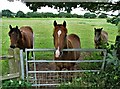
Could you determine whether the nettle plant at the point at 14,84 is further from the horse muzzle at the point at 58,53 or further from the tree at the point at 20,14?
the tree at the point at 20,14

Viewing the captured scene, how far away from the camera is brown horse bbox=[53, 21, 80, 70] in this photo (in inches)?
169

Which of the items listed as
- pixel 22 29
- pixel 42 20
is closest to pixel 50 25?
pixel 42 20

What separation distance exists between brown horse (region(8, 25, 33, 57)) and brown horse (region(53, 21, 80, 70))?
0.55 meters

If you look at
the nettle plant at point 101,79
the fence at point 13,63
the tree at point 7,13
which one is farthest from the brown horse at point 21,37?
the nettle plant at point 101,79

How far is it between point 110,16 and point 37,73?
1493 millimetres

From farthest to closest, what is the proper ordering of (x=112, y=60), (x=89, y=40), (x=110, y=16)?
(x=89, y=40), (x=110, y=16), (x=112, y=60)

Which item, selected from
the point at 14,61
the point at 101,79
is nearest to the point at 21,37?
the point at 14,61

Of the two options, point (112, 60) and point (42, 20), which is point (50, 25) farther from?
point (112, 60)

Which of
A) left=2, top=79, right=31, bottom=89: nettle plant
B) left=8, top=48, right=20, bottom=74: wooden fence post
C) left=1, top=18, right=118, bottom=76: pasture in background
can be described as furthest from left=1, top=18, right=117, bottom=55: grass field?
left=2, top=79, right=31, bottom=89: nettle plant

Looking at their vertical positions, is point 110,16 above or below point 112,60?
above

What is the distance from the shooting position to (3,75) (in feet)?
14.9

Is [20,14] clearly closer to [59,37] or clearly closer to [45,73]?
[59,37]

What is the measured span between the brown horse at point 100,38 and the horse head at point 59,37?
1.86 ft

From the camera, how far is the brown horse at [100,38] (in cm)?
459
